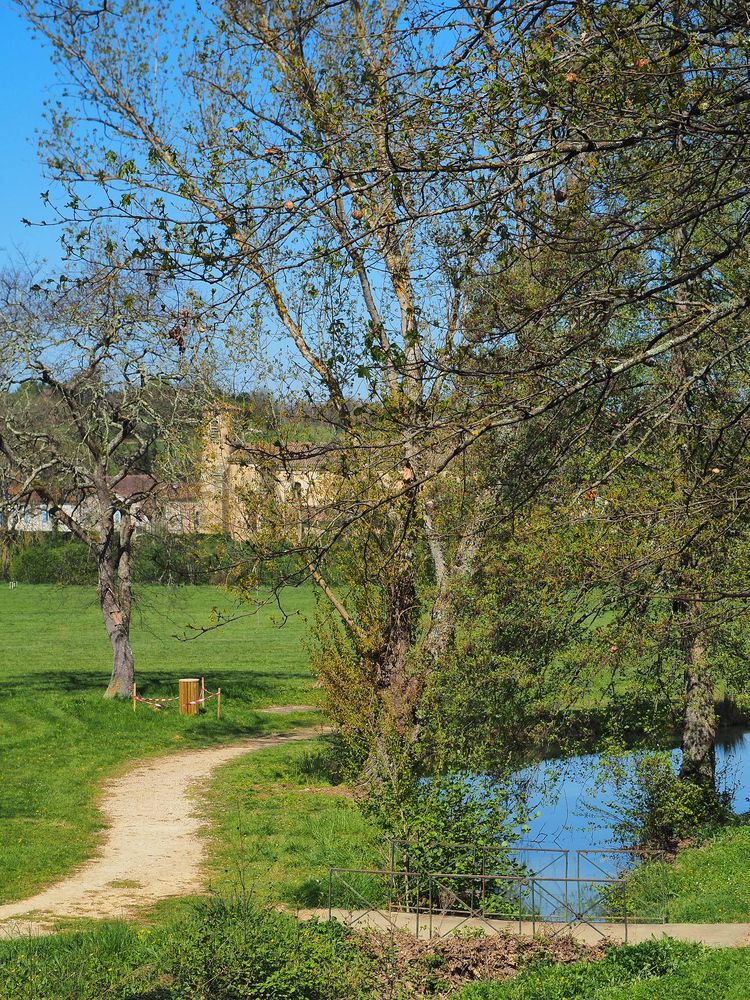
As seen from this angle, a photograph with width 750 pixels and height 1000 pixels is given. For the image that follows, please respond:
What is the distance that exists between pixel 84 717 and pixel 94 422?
5649mm

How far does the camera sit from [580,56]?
19.0 ft

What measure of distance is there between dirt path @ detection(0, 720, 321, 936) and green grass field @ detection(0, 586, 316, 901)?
0.31 meters

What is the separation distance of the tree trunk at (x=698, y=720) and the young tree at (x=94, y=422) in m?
9.61

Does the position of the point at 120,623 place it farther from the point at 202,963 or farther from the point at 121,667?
the point at 202,963

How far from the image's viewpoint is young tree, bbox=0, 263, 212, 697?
2025 cm

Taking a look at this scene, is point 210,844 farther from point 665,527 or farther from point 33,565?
point 33,565

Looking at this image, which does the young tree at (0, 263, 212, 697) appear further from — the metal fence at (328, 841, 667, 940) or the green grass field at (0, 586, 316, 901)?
the metal fence at (328, 841, 667, 940)

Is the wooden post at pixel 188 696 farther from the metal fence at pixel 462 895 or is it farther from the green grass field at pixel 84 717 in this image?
the metal fence at pixel 462 895

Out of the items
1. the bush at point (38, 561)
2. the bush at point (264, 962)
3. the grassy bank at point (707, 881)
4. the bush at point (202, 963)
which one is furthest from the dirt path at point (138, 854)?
the bush at point (38, 561)

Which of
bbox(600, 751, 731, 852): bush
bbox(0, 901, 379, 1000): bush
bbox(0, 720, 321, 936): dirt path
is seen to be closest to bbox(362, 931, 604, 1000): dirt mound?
bbox(0, 901, 379, 1000): bush

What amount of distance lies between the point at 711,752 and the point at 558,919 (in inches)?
256

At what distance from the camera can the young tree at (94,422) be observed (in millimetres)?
20250

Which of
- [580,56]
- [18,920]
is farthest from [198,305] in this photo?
[18,920]

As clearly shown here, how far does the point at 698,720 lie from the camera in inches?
610
